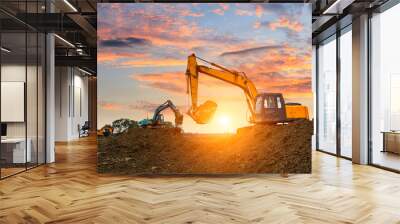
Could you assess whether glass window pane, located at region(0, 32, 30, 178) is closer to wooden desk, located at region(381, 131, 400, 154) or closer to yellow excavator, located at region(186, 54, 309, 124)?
yellow excavator, located at region(186, 54, 309, 124)

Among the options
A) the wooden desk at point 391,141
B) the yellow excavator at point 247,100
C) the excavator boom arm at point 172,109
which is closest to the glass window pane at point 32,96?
the excavator boom arm at point 172,109

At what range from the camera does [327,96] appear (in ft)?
36.3

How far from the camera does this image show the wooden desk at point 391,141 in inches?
293

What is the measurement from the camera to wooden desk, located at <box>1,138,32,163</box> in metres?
6.96

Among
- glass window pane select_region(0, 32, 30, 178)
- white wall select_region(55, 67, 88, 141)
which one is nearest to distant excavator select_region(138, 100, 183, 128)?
glass window pane select_region(0, 32, 30, 178)

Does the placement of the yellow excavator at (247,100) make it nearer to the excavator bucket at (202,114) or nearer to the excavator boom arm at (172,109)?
the excavator bucket at (202,114)

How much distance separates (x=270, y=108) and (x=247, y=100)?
17.1 inches

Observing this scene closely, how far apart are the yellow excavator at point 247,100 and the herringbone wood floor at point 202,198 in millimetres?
1071

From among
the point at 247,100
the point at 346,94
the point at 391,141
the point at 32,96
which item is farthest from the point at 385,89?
the point at 32,96

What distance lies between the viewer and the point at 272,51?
23.1ft

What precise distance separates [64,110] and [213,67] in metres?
11.4

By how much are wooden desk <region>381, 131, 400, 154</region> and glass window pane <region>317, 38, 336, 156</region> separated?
2.53 m

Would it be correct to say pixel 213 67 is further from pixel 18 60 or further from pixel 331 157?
pixel 331 157

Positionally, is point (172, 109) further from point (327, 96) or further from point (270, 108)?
point (327, 96)
